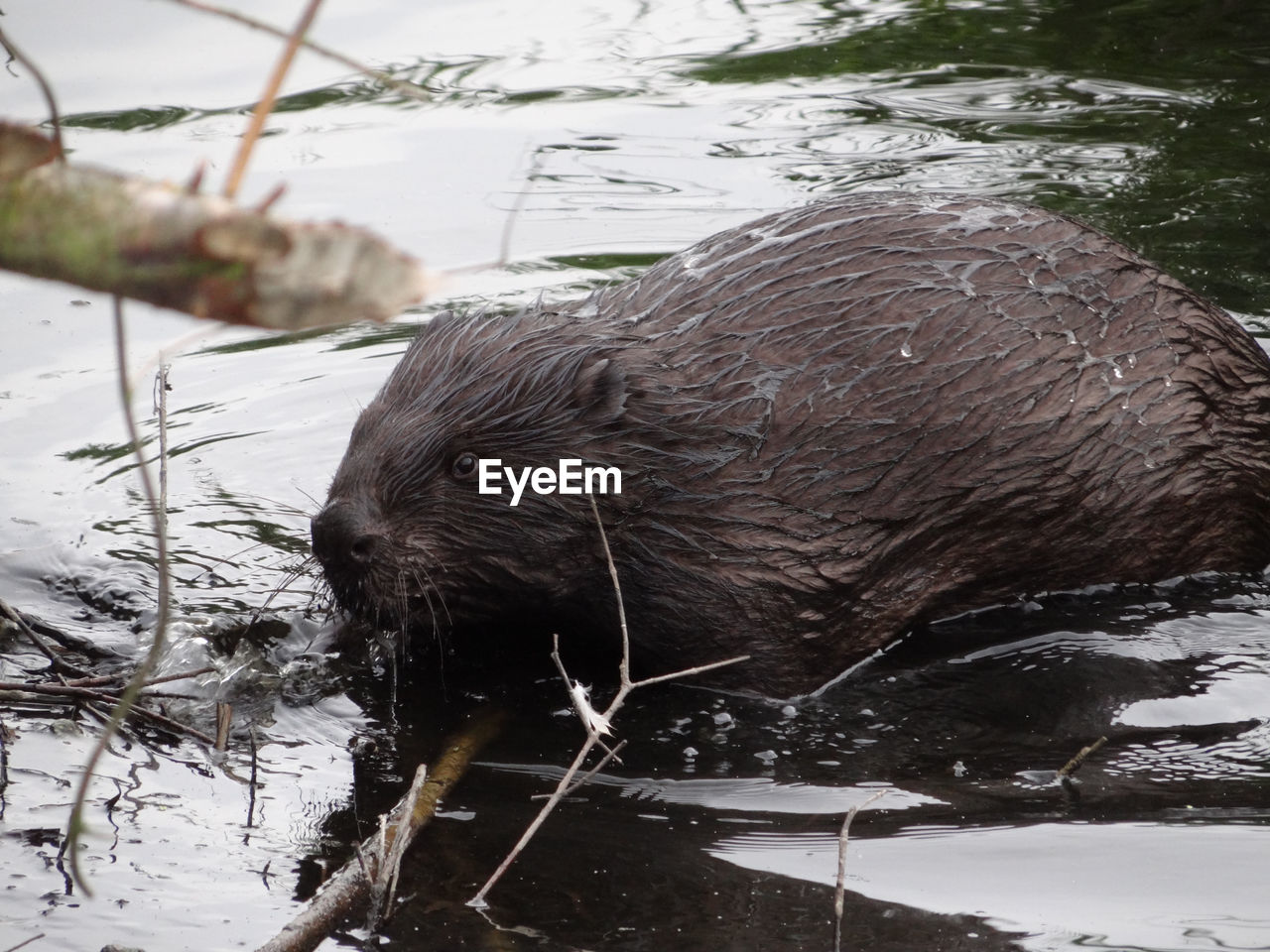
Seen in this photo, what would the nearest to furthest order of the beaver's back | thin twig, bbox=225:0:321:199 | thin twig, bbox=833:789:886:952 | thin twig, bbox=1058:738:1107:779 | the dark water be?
thin twig, bbox=225:0:321:199
thin twig, bbox=833:789:886:952
the dark water
thin twig, bbox=1058:738:1107:779
the beaver's back

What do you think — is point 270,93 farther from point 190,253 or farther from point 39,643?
point 39,643

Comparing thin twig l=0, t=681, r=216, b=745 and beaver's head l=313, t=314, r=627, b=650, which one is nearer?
thin twig l=0, t=681, r=216, b=745

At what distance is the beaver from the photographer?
4.49 metres

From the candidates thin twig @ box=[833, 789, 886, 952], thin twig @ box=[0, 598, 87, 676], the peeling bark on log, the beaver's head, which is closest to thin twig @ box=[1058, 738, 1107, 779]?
thin twig @ box=[833, 789, 886, 952]

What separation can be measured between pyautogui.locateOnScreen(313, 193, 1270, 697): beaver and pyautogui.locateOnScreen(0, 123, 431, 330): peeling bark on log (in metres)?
2.92

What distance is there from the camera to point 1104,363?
484 centimetres

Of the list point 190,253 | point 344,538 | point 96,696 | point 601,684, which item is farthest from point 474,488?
point 190,253

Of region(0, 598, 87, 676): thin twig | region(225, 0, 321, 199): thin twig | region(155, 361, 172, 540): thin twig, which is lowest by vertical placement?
region(0, 598, 87, 676): thin twig

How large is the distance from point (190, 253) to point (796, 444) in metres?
3.28

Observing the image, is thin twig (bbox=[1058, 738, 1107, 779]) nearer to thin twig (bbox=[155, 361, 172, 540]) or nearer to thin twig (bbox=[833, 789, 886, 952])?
thin twig (bbox=[833, 789, 886, 952])

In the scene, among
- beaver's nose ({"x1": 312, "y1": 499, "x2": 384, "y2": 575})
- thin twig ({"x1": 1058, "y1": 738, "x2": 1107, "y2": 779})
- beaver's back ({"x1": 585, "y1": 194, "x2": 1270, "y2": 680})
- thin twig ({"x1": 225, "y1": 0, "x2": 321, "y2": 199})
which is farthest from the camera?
beaver's back ({"x1": 585, "y1": 194, "x2": 1270, "y2": 680})

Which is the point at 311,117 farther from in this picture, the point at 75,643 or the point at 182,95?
the point at 75,643

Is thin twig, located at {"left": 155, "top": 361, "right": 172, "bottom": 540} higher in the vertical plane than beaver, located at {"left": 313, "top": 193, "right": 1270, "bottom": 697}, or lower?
higher

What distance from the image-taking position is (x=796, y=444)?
458 cm
